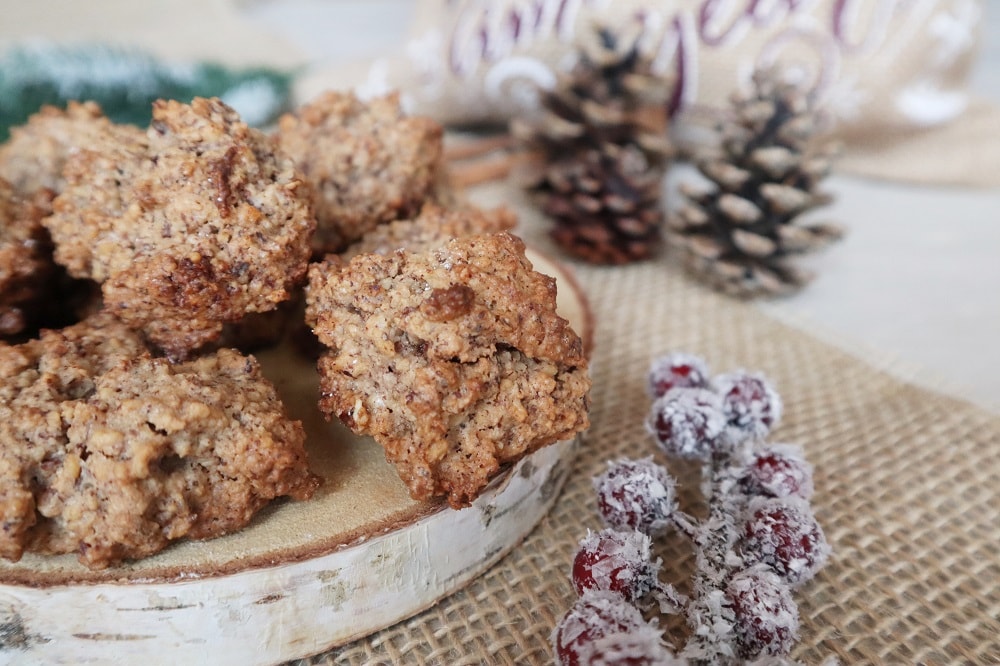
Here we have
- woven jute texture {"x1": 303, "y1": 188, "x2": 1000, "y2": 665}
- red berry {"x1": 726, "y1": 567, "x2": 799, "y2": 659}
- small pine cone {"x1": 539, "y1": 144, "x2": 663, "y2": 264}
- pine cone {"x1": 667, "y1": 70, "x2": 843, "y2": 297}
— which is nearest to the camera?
red berry {"x1": 726, "y1": 567, "x2": 799, "y2": 659}

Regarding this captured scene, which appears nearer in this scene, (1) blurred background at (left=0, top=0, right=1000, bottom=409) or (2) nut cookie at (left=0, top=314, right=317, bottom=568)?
(2) nut cookie at (left=0, top=314, right=317, bottom=568)

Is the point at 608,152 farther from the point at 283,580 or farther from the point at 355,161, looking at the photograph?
the point at 283,580

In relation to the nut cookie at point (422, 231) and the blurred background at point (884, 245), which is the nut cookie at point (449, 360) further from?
the blurred background at point (884, 245)

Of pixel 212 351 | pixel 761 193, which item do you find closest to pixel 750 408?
pixel 761 193

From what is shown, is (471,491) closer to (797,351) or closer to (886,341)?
(797,351)

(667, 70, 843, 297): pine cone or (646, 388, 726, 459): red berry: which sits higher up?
(667, 70, 843, 297): pine cone

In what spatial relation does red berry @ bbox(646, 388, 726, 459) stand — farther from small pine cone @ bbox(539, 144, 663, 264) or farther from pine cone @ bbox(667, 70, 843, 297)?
small pine cone @ bbox(539, 144, 663, 264)

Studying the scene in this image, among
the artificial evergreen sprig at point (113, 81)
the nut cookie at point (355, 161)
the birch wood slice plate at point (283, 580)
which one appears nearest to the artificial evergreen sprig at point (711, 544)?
the birch wood slice plate at point (283, 580)

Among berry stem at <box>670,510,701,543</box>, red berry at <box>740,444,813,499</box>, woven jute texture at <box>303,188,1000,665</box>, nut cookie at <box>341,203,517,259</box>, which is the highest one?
nut cookie at <box>341,203,517,259</box>

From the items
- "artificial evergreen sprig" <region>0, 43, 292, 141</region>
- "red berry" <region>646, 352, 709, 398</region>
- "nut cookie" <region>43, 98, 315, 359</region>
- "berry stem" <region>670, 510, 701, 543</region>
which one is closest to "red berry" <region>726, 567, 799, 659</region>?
"berry stem" <region>670, 510, 701, 543</region>
